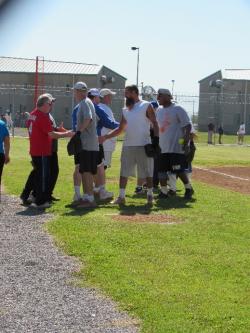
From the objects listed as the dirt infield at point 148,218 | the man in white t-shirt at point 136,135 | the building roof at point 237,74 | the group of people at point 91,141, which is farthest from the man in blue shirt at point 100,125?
the building roof at point 237,74

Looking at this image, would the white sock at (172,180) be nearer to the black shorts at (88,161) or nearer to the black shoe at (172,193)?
the black shoe at (172,193)

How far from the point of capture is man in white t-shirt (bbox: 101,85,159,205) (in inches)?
392

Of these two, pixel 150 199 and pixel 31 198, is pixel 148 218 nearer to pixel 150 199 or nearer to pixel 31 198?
pixel 150 199

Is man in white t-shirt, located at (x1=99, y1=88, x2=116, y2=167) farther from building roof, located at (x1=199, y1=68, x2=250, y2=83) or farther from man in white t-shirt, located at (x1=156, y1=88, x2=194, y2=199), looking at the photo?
building roof, located at (x1=199, y1=68, x2=250, y2=83)

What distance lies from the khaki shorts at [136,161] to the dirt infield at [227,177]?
10.8ft

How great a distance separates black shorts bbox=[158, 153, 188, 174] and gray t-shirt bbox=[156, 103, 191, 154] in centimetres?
7

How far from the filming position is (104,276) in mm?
5680

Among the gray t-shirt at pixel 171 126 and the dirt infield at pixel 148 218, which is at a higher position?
the gray t-shirt at pixel 171 126

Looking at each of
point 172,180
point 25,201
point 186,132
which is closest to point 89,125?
point 25,201

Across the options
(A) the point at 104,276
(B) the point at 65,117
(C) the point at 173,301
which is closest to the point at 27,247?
(A) the point at 104,276

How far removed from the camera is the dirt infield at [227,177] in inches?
552

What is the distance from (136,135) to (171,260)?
3.93 m

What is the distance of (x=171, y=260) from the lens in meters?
6.36

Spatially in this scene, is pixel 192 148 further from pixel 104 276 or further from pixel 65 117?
pixel 65 117
